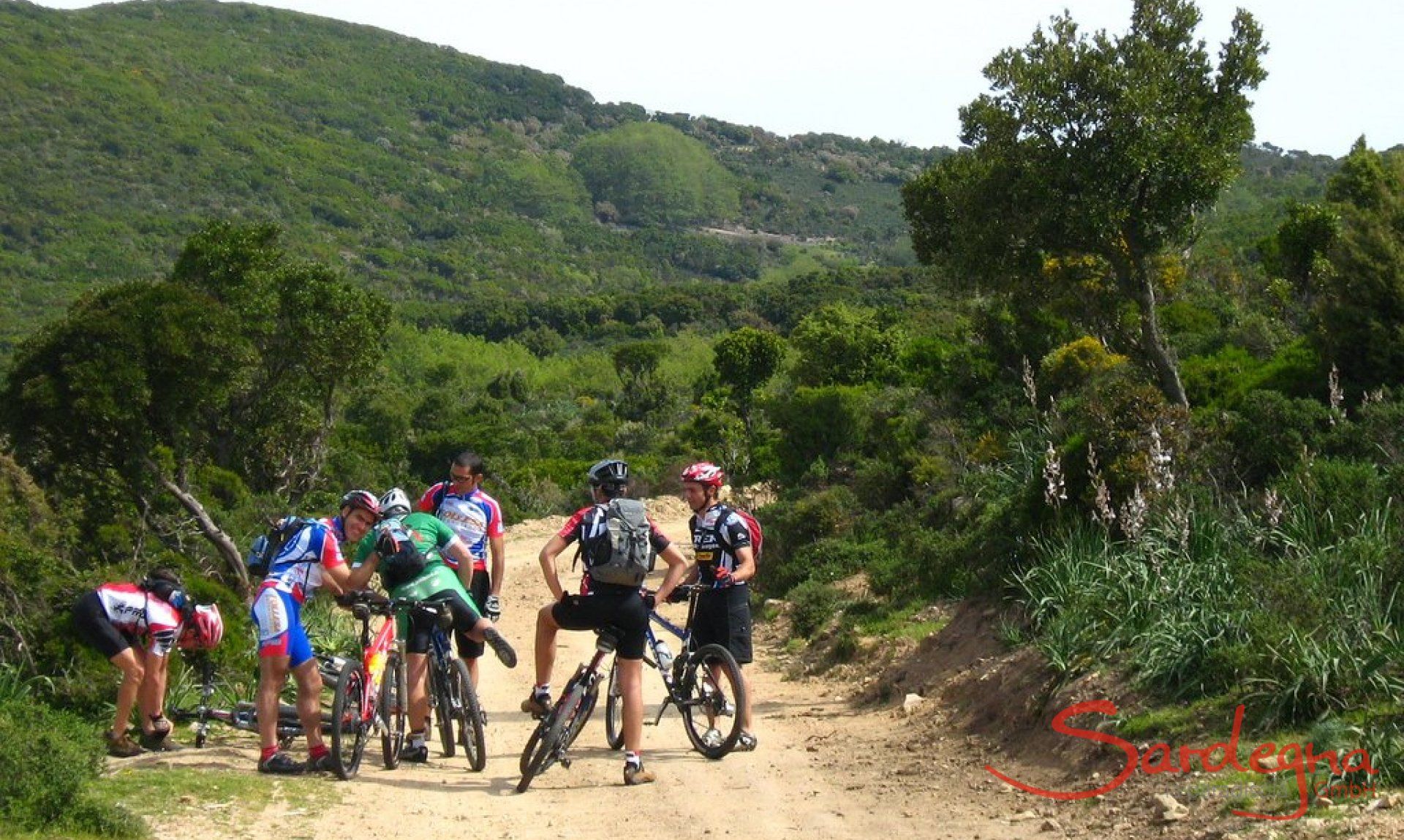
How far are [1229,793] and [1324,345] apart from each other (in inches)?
366

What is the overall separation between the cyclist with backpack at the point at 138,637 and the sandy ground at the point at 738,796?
0.34 metres

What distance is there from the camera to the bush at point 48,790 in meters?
7.46

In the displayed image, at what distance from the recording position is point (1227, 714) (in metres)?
8.77

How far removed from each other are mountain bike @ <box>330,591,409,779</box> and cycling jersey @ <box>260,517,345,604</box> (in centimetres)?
22

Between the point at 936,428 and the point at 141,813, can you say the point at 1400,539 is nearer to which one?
the point at 141,813

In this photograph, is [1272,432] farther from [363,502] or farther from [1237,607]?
[363,502]

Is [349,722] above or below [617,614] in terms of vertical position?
below

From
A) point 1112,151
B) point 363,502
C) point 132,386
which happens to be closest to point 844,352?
point 1112,151

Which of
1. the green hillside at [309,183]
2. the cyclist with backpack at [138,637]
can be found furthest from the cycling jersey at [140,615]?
the green hillside at [309,183]

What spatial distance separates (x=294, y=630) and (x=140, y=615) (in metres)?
1.33

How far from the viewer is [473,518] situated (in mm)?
11211

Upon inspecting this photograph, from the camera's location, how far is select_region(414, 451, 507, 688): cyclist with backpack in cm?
1109

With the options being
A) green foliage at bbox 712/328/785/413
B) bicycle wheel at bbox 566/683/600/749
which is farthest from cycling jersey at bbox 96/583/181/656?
green foliage at bbox 712/328/785/413

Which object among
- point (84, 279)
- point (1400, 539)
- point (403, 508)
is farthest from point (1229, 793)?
point (84, 279)
